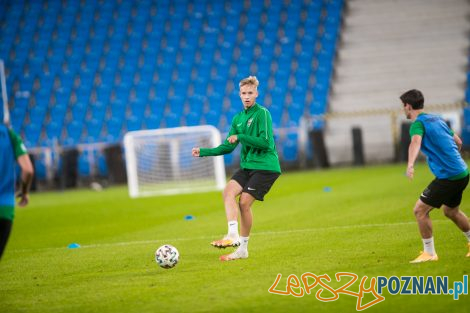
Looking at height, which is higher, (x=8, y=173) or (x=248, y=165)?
(x=8, y=173)

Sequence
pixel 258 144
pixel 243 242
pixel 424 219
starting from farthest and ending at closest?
pixel 243 242, pixel 258 144, pixel 424 219

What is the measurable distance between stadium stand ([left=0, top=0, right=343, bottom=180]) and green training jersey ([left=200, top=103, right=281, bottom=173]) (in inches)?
811

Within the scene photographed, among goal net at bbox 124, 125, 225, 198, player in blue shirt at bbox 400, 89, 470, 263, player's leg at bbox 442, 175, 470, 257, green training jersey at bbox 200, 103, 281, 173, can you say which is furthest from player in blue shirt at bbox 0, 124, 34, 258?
goal net at bbox 124, 125, 225, 198

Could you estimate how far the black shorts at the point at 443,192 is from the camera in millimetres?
8477

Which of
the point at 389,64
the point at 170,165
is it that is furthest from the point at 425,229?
the point at 389,64

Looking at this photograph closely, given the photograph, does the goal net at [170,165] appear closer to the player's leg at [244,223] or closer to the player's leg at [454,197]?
the player's leg at [244,223]

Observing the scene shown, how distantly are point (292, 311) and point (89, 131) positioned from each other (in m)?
26.9

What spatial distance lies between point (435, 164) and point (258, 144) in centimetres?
204

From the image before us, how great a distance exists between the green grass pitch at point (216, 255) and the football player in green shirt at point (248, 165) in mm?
323

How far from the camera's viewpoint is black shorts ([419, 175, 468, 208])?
8.48 m

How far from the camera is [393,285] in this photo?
740cm

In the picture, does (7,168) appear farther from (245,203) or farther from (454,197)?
(454,197)

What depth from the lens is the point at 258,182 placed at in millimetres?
9578

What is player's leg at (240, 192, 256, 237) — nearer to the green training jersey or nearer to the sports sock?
the green training jersey
